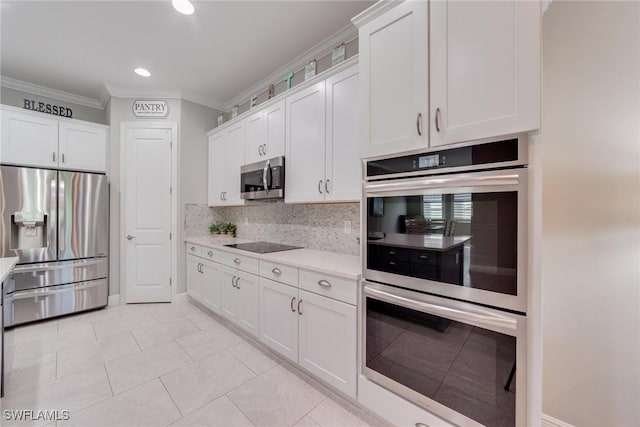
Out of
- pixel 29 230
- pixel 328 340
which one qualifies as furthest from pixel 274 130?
pixel 29 230

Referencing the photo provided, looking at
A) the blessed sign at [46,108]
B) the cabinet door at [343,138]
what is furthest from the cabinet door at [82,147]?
the cabinet door at [343,138]

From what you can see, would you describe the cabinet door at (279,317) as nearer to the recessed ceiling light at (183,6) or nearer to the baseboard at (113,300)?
the recessed ceiling light at (183,6)

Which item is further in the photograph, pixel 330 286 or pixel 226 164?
pixel 226 164

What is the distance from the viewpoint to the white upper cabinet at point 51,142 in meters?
2.81

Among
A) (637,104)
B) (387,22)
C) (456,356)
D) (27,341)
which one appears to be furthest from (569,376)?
(27,341)

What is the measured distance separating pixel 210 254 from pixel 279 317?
1.40m

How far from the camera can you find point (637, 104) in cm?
125

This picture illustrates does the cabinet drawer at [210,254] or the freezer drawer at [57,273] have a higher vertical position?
the cabinet drawer at [210,254]

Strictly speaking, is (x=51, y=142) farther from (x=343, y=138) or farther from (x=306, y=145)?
(x=343, y=138)

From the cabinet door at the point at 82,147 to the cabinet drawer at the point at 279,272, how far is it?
2.88 m

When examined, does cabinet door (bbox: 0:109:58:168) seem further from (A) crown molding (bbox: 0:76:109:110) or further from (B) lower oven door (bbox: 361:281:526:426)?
(B) lower oven door (bbox: 361:281:526:426)

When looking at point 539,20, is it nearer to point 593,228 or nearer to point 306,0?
point 593,228

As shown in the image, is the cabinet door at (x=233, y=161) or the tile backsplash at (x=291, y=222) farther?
the cabinet door at (x=233, y=161)

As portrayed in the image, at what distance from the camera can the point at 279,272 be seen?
2.05 m
